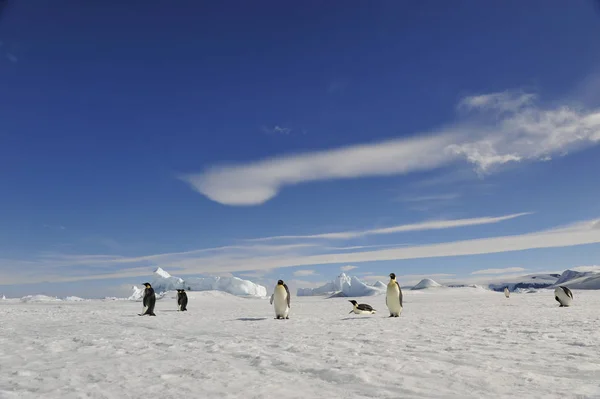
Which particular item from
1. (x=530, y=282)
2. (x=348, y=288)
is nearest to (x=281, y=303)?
(x=348, y=288)

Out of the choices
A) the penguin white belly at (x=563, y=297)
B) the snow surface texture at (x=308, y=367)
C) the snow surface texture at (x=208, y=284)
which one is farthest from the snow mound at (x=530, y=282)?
the snow surface texture at (x=308, y=367)

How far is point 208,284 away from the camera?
65.9 metres

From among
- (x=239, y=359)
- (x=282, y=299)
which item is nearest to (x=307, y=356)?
(x=239, y=359)

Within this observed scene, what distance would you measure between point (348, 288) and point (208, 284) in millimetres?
22006

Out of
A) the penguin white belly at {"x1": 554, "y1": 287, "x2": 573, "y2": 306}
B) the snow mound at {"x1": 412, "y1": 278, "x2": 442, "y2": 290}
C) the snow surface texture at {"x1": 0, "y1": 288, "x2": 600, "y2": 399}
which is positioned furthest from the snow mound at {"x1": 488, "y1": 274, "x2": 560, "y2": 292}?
the snow surface texture at {"x1": 0, "y1": 288, "x2": 600, "y2": 399}

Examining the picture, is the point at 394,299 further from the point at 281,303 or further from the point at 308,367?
the point at 308,367

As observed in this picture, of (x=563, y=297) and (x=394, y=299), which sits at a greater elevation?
(x=394, y=299)

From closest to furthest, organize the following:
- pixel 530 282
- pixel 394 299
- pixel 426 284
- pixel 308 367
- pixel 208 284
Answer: pixel 308 367
pixel 394 299
pixel 208 284
pixel 426 284
pixel 530 282

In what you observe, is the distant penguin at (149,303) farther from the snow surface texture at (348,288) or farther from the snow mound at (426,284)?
the snow mound at (426,284)

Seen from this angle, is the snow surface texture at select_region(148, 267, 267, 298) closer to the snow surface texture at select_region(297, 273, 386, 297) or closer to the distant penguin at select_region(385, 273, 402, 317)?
the snow surface texture at select_region(297, 273, 386, 297)

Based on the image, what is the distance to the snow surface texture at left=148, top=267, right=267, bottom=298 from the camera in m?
63.8

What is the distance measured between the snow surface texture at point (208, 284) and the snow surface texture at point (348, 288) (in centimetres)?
1370

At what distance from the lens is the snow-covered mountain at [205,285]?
209ft

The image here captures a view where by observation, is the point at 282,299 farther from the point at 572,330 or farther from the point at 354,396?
the point at 354,396
